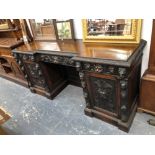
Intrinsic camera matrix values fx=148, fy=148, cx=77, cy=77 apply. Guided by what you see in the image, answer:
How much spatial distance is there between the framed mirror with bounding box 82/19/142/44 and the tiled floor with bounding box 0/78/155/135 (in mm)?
977

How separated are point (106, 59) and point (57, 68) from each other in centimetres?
126

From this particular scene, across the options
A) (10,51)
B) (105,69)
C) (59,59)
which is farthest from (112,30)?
(10,51)

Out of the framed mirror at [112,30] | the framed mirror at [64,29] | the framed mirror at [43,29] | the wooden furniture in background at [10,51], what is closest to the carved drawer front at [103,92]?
the framed mirror at [112,30]

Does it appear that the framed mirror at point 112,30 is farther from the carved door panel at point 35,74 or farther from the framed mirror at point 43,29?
the carved door panel at point 35,74

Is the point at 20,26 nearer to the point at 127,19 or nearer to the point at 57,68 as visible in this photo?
the point at 57,68

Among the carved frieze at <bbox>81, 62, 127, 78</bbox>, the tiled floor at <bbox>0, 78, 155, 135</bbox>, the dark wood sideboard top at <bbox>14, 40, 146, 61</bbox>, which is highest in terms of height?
the dark wood sideboard top at <bbox>14, 40, 146, 61</bbox>

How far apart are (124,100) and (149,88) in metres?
0.37

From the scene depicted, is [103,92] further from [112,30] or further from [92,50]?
[112,30]

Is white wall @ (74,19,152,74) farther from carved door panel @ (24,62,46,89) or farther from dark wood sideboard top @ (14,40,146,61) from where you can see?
carved door panel @ (24,62,46,89)

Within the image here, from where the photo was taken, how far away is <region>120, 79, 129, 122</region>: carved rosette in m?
1.38

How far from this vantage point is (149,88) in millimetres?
1636

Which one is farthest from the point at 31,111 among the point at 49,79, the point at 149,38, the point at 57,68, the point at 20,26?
the point at 149,38

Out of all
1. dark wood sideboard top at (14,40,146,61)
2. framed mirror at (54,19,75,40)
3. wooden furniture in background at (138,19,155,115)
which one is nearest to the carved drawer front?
dark wood sideboard top at (14,40,146,61)

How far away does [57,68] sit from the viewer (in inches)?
96.5
